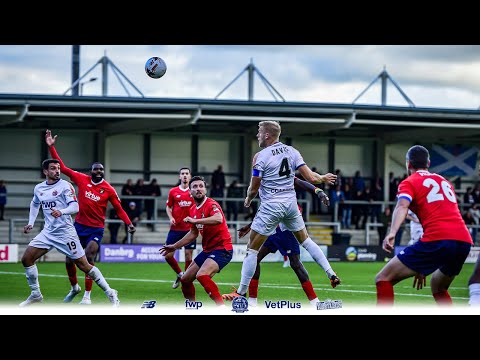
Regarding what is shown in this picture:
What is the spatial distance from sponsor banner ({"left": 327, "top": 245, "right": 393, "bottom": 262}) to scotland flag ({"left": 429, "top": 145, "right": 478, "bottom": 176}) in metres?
9.22

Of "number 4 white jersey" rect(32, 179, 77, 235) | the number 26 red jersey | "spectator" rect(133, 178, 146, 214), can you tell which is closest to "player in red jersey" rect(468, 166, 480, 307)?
the number 26 red jersey

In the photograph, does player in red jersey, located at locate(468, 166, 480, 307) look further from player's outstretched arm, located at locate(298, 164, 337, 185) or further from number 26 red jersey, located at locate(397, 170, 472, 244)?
player's outstretched arm, located at locate(298, 164, 337, 185)

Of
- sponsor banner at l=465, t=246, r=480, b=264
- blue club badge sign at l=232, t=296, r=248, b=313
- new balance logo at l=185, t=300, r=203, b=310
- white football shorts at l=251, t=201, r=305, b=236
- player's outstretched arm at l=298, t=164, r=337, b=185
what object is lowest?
sponsor banner at l=465, t=246, r=480, b=264

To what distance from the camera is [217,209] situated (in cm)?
1170

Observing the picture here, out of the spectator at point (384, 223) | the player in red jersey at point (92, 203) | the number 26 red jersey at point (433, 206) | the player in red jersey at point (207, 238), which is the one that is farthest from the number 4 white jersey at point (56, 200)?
the spectator at point (384, 223)

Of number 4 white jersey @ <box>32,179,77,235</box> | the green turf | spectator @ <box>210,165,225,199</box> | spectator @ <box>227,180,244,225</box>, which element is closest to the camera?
number 4 white jersey @ <box>32,179,77,235</box>

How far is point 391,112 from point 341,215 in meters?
4.58

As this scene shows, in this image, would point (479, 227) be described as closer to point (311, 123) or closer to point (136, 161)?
point (311, 123)

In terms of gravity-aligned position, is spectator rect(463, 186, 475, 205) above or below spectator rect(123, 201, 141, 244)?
above

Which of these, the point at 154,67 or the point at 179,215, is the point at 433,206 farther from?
the point at 179,215

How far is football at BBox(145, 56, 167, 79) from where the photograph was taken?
14062 mm

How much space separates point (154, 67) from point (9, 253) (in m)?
14.4

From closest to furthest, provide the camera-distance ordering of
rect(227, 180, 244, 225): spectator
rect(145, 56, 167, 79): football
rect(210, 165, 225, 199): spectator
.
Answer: rect(145, 56, 167, 79): football
rect(227, 180, 244, 225): spectator
rect(210, 165, 225, 199): spectator

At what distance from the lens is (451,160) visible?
38781 mm
